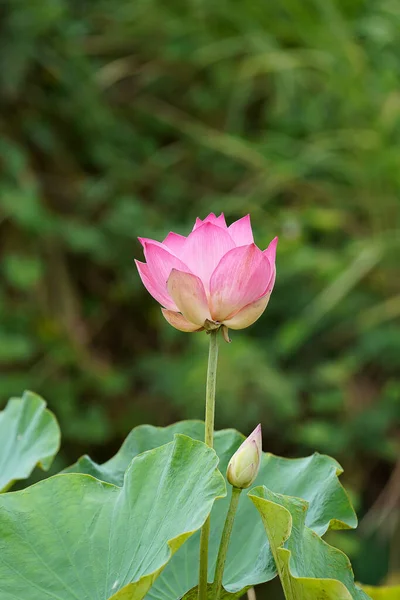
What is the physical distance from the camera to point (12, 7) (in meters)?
1.79

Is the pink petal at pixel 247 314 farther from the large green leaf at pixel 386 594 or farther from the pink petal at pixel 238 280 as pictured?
the large green leaf at pixel 386 594

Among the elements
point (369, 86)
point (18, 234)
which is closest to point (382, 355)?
point (369, 86)

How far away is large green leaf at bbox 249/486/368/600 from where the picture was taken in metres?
0.31

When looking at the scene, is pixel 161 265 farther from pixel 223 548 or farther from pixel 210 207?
pixel 210 207

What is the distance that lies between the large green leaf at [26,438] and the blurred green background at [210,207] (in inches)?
40.8

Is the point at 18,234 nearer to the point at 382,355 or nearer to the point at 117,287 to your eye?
the point at 117,287

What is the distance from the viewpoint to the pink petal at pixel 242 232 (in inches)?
15.2

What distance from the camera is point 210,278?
362mm

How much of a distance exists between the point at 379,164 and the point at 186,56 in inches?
28.3

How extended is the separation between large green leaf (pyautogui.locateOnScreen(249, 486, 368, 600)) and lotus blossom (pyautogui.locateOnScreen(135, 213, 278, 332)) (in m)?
0.08

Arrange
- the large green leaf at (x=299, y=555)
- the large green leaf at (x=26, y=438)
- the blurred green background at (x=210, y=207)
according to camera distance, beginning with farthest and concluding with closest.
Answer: the blurred green background at (x=210, y=207) → the large green leaf at (x=26, y=438) → the large green leaf at (x=299, y=555)

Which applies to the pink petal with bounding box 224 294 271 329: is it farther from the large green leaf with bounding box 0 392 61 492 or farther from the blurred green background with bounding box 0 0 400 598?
the blurred green background with bounding box 0 0 400 598

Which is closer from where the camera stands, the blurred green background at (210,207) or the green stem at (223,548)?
the green stem at (223,548)

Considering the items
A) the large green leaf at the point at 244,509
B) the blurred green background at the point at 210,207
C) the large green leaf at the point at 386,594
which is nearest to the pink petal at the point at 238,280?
the large green leaf at the point at 244,509
